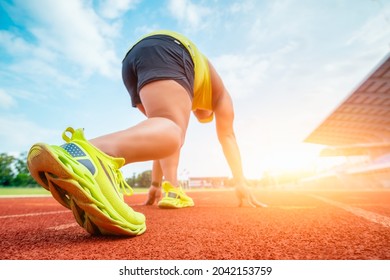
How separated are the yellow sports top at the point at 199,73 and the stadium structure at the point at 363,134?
1433 cm

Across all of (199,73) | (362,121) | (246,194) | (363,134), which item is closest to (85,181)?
(199,73)

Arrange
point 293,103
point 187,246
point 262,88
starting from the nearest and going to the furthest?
point 187,246 < point 293,103 < point 262,88

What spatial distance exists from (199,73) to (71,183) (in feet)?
3.40

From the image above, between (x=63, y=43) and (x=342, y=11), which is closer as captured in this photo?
(x=342, y=11)

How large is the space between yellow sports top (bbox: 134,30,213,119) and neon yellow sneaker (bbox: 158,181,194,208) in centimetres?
71

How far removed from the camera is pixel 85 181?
72 centimetres

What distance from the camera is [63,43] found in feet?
9.04

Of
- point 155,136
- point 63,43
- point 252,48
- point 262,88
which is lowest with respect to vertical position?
point 155,136

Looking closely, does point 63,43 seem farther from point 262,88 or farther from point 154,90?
point 262,88

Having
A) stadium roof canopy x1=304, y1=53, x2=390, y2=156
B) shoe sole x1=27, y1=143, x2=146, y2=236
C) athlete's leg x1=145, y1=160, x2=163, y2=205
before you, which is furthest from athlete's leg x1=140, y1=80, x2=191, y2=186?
stadium roof canopy x1=304, y1=53, x2=390, y2=156

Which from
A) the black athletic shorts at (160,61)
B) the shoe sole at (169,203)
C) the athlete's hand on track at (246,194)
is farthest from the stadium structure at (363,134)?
the black athletic shorts at (160,61)

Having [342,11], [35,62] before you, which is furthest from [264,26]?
[35,62]

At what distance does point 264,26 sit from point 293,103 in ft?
2.78

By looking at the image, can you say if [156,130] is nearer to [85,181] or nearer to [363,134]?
[85,181]
